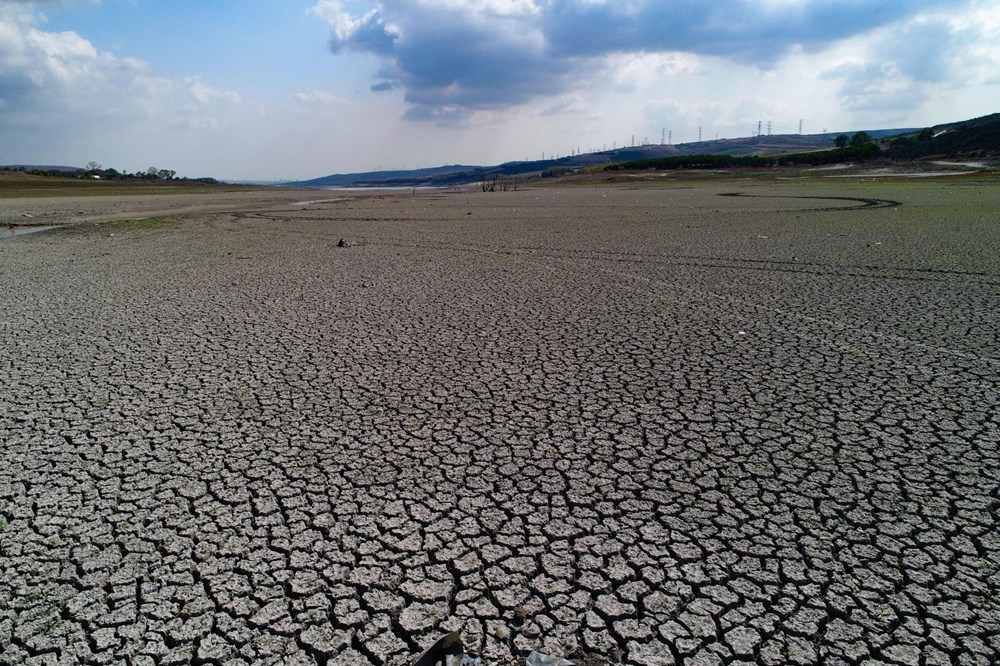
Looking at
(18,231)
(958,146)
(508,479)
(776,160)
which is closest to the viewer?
(508,479)

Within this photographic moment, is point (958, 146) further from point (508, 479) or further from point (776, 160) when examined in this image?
point (508, 479)

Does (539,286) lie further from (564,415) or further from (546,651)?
(546,651)

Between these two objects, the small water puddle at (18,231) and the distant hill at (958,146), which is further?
the distant hill at (958,146)

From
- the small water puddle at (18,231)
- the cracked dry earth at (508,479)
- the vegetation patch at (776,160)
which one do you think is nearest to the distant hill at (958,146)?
the vegetation patch at (776,160)

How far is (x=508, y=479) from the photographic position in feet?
11.5

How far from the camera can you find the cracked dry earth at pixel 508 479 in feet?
7.89

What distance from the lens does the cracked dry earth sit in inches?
94.7

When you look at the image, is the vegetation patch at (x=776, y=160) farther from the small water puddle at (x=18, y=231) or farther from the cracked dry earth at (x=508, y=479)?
the cracked dry earth at (x=508, y=479)

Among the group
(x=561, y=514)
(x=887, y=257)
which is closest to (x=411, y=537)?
(x=561, y=514)

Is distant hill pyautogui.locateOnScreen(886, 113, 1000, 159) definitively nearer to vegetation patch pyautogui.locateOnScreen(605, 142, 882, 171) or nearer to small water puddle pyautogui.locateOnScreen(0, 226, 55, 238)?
vegetation patch pyautogui.locateOnScreen(605, 142, 882, 171)

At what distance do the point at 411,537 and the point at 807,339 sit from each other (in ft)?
15.9

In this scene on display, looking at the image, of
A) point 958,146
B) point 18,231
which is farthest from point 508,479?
point 958,146

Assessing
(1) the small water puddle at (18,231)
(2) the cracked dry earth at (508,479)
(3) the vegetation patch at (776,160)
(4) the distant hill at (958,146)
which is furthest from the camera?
(3) the vegetation patch at (776,160)

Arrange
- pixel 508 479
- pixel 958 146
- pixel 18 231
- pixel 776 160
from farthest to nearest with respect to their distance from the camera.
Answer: pixel 776 160
pixel 958 146
pixel 18 231
pixel 508 479
